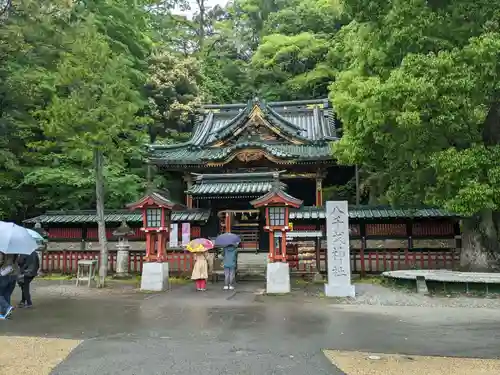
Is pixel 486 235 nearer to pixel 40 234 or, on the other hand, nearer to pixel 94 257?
pixel 94 257

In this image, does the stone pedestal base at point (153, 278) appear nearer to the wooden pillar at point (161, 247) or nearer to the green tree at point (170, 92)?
the wooden pillar at point (161, 247)

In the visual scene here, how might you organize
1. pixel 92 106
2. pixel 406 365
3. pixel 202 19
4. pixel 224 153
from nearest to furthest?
pixel 406 365
pixel 92 106
pixel 224 153
pixel 202 19

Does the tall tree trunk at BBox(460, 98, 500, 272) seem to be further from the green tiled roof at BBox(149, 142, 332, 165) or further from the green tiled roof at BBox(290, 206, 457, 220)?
the green tiled roof at BBox(149, 142, 332, 165)

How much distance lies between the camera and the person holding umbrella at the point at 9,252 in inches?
339

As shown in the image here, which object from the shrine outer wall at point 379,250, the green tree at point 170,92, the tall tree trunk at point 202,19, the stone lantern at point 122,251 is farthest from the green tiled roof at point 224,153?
the tall tree trunk at point 202,19

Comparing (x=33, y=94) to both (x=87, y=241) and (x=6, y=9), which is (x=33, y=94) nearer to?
(x=6, y=9)

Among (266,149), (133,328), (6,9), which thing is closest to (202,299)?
(133,328)

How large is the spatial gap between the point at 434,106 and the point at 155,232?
367 inches

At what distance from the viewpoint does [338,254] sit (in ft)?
40.7

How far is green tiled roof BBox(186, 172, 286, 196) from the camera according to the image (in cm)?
1938

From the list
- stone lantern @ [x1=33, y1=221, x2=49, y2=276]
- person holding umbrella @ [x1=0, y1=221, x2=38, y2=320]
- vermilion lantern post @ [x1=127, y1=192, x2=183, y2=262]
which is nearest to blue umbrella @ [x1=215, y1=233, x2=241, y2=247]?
vermilion lantern post @ [x1=127, y1=192, x2=183, y2=262]

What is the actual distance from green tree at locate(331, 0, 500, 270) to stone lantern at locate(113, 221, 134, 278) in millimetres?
9053

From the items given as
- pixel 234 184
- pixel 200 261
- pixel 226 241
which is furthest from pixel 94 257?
pixel 226 241

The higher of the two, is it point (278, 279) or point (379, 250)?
point (379, 250)
